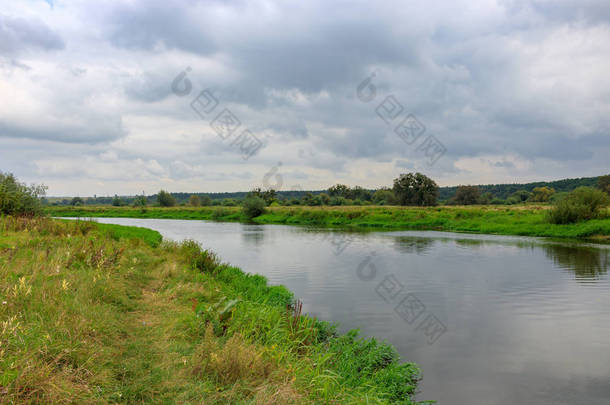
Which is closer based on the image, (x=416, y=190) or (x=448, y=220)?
(x=448, y=220)

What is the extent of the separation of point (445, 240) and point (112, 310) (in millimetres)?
29791

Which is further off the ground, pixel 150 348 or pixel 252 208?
pixel 252 208

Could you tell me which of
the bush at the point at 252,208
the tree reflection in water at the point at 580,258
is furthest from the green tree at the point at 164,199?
the tree reflection in water at the point at 580,258

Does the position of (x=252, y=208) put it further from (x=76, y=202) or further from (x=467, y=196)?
(x=76, y=202)

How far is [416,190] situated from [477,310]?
3157 inches

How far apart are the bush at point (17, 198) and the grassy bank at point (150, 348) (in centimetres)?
899

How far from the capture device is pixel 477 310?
39.7 ft

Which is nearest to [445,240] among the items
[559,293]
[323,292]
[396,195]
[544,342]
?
[559,293]

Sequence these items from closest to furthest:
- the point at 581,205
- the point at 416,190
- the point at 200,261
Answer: the point at 200,261, the point at 581,205, the point at 416,190

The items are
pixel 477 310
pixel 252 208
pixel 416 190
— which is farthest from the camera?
pixel 416 190

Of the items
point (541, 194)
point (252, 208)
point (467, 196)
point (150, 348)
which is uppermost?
point (541, 194)

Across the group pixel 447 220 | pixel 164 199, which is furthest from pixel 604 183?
pixel 164 199

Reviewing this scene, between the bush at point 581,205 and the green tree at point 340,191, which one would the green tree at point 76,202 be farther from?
the bush at point 581,205

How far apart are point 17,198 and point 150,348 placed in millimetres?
16514
